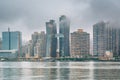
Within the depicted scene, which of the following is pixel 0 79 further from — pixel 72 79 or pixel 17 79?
pixel 72 79

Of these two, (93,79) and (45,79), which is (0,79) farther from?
(93,79)

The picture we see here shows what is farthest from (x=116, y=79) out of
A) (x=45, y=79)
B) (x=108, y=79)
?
(x=45, y=79)

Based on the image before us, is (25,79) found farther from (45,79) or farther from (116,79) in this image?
(116,79)

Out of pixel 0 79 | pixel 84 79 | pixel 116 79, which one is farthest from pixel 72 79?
pixel 0 79

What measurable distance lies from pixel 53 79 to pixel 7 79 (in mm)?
7255

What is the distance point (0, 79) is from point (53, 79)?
27.3 ft

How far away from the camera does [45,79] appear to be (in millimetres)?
61844

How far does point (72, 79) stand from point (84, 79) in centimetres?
183

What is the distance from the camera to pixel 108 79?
60719 millimetres

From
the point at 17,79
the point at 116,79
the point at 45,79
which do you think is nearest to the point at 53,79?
the point at 45,79

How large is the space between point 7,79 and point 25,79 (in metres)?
3.16

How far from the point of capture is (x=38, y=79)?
202 ft

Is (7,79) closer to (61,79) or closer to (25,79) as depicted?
(25,79)

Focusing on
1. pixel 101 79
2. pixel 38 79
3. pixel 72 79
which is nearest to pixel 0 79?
pixel 38 79
